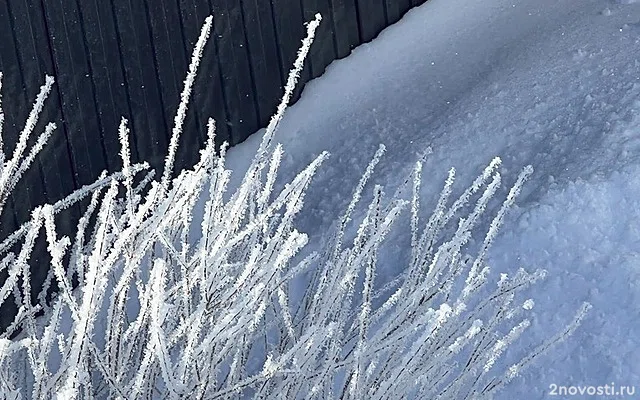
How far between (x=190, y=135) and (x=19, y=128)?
0.75m

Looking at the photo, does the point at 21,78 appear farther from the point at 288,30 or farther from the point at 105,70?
the point at 288,30

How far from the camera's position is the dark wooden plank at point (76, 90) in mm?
4148

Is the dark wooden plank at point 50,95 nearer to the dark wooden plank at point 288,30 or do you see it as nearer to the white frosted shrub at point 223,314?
the dark wooden plank at point 288,30

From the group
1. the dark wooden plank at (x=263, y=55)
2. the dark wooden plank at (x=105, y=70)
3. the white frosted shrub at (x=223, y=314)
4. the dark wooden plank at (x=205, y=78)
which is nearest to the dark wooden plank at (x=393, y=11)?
the dark wooden plank at (x=263, y=55)

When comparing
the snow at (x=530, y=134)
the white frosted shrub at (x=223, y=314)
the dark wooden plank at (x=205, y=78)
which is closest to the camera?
the white frosted shrub at (x=223, y=314)

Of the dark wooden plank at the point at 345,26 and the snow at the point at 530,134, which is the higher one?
the dark wooden plank at the point at 345,26

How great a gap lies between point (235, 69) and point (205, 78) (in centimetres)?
15

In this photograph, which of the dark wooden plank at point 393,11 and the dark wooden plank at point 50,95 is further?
the dark wooden plank at point 393,11

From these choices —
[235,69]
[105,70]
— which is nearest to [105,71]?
[105,70]

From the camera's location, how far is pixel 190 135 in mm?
4484

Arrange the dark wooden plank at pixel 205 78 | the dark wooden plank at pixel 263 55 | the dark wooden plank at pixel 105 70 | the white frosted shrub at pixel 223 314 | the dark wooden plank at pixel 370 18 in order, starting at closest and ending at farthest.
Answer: the white frosted shrub at pixel 223 314, the dark wooden plank at pixel 105 70, the dark wooden plank at pixel 205 78, the dark wooden plank at pixel 263 55, the dark wooden plank at pixel 370 18

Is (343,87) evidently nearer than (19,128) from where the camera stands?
No

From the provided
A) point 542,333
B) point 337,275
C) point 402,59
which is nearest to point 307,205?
point 402,59

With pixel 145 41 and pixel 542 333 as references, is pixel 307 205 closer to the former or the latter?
pixel 145 41
